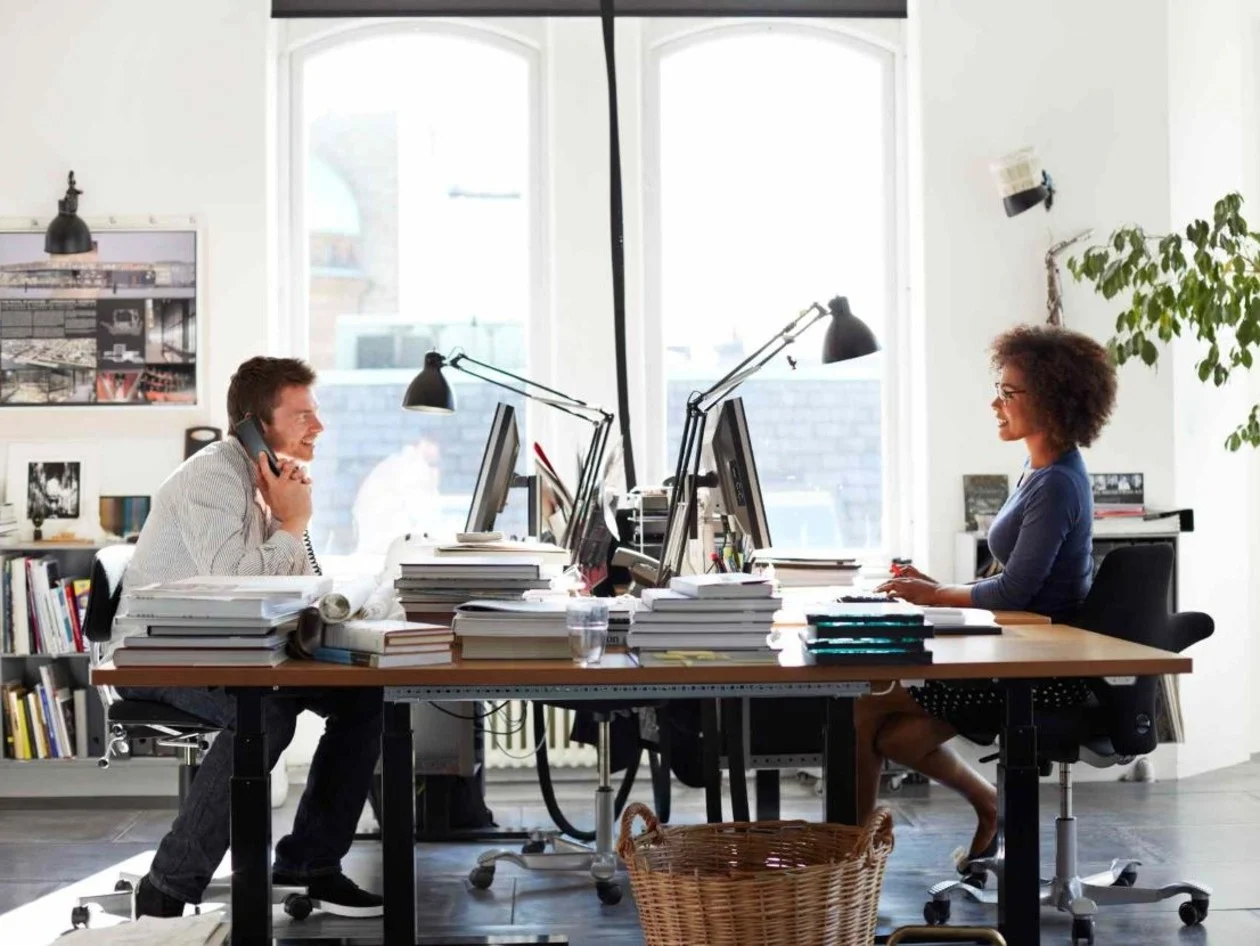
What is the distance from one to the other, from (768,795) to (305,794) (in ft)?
3.62

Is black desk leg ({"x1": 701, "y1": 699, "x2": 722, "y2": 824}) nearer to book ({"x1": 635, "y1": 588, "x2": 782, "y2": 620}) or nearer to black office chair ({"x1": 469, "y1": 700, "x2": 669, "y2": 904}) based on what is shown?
black office chair ({"x1": 469, "y1": 700, "x2": 669, "y2": 904})

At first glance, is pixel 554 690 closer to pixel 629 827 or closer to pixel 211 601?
pixel 629 827

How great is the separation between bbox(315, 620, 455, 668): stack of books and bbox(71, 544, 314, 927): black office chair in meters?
0.91

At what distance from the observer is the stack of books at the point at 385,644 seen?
8.20 feet

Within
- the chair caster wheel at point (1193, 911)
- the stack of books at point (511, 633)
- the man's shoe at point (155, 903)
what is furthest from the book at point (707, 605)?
the chair caster wheel at point (1193, 911)

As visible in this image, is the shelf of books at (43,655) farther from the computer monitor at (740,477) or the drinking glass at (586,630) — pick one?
the drinking glass at (586,630)

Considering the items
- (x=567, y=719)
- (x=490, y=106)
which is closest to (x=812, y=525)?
(x=567, y=719)

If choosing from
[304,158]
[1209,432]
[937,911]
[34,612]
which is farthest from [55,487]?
[1209,432]

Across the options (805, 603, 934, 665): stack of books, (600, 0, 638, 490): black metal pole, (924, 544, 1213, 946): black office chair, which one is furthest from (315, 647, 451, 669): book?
(600, 0, 638, 490): black metal pole

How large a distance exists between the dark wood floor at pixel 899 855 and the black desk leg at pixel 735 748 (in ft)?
1.22

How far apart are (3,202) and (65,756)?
1.77m

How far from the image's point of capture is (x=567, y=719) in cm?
506

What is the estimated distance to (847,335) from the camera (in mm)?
3670

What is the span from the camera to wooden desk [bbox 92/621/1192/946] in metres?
2.47
